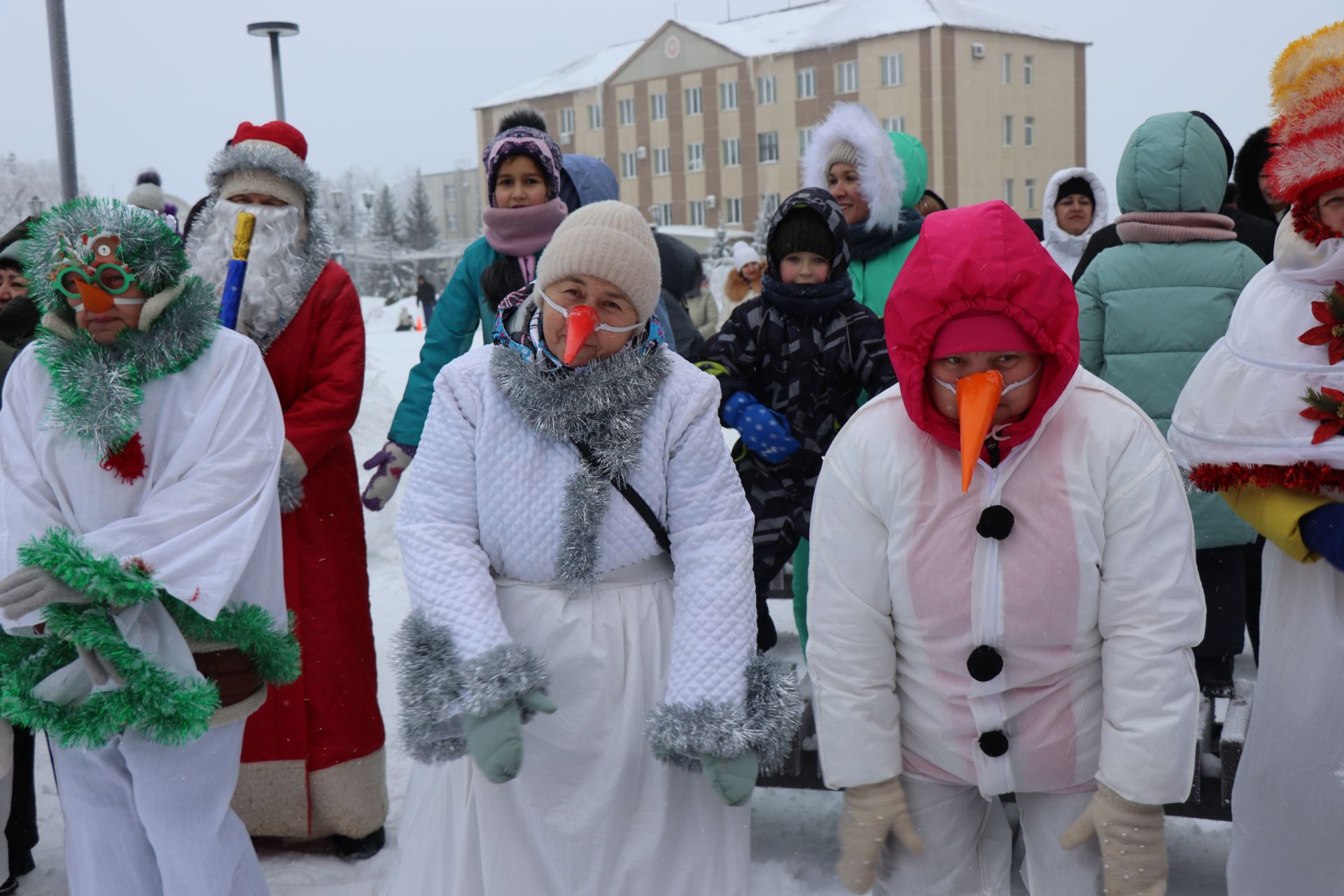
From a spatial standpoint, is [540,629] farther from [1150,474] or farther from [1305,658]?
[1305,658]

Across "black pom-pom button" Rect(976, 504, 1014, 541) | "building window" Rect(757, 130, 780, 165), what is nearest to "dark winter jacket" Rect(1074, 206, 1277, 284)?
"black pom-pom button" Rect(976, 504, 1014, 541)

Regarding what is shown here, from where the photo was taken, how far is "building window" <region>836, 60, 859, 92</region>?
48438mm

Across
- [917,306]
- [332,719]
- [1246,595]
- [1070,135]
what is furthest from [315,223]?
[1070,135]

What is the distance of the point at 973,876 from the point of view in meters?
2.45

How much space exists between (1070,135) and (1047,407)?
5219 centimetres

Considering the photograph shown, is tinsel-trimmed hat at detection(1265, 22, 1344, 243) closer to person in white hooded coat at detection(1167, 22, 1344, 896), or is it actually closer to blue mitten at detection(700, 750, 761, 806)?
person in white hooded coat at detection(1167, 22, 1344, 896)

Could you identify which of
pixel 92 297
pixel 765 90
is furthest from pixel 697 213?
pixel 92 297

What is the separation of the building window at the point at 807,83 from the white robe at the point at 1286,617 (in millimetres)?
49887

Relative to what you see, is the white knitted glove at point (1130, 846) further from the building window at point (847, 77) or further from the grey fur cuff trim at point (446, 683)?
the building window at point (847, 77)

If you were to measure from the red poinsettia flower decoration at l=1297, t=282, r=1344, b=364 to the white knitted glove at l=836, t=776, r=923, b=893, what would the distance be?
4.42 ft

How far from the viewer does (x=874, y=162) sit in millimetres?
4523

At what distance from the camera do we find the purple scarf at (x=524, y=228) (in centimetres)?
413

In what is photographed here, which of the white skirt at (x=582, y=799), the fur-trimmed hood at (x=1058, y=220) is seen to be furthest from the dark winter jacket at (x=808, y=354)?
the fur-trimmed hood at (x=1058, y=220)

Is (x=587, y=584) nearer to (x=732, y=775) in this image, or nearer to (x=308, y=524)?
(x=732, y=775)
